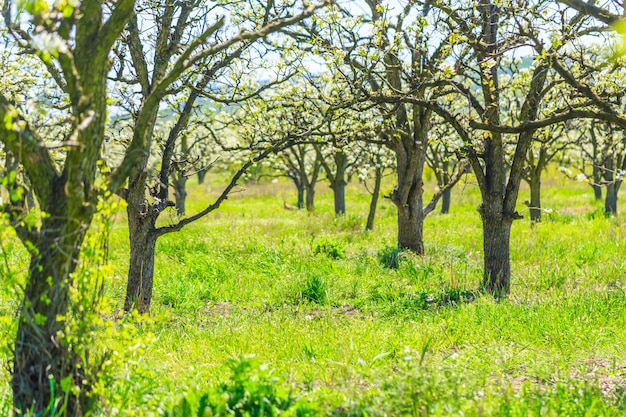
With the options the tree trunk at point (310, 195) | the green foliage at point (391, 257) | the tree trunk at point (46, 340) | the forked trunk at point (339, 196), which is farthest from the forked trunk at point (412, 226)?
the tree trunk at point (310, 195)

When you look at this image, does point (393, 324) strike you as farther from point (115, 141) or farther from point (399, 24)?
point (399, 24)

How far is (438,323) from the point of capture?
649 cm

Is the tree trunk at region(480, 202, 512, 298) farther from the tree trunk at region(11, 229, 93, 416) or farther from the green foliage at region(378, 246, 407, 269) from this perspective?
the tree trunk at region(11, 229, 93, 416)

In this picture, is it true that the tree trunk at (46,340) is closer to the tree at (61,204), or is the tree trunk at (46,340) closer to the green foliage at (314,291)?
the tree at (61,204)

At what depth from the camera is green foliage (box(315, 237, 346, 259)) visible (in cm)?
1147

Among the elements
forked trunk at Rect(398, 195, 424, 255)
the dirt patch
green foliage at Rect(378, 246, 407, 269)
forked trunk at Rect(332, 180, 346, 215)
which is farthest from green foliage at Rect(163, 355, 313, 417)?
forked trunk at Rect(332, 180, 346, 215)

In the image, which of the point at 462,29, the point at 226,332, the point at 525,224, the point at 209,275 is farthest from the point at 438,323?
the point at 525,224

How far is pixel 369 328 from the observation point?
21.0 ft

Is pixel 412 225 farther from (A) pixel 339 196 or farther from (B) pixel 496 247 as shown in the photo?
→ (A) pixel 339 196

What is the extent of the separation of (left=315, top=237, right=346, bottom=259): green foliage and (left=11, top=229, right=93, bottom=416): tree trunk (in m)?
8.02

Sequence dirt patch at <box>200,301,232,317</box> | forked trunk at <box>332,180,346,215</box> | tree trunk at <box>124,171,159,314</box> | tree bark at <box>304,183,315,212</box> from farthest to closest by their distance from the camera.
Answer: tree bark at <box>304,183,315,212</box> < forked trunk at <box>332,180,346,215</box> < dirt patch at <box>200,301,232,317</box> < tree trunk at <box>124,171,159,314</box>

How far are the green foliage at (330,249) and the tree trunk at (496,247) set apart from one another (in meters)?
3.39

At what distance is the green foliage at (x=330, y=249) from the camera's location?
11.5m

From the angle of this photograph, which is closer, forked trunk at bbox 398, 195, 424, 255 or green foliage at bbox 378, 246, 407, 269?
green foliage at bbox 378, 246, 407, 269
